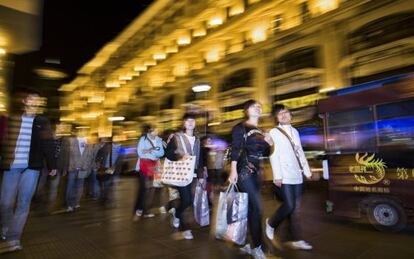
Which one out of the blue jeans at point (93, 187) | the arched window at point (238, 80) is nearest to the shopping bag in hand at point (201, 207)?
the blue jeans at point (93, 187)

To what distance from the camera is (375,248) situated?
14.3ft

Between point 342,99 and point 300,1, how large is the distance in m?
15.5

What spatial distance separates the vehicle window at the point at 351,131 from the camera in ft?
18.9

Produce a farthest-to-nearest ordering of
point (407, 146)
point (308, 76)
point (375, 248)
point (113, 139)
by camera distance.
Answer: point (308, 76) → point (113, 139) → point (407, 146) → point (375, 248)

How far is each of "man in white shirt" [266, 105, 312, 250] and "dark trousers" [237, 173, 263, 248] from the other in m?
0.39

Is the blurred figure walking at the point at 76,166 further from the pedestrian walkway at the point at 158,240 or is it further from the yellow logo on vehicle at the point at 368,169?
the yellow logo on vehicle at the point at 368,169

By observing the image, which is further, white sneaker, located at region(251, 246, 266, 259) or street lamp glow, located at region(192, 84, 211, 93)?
street lamp glow, located at region(192, 84, 211, 93)

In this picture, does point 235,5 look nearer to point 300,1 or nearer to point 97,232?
point 300,1

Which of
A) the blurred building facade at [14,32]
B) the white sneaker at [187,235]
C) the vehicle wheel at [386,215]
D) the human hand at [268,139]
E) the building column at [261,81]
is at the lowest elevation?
the white sneaker at [187,235]

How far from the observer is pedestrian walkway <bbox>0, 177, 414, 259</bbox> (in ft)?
13.8

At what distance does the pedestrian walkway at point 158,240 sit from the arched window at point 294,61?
48.3ft

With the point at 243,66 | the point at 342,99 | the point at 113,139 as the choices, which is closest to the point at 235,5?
the point at 243,66

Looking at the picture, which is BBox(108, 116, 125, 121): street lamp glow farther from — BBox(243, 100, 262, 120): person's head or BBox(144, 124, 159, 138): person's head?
BBox(243, 100, 262, 120): person's head

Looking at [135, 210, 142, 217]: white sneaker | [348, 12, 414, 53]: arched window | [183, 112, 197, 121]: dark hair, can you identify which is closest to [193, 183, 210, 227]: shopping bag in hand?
[183, 112, 197, 121]: dark hair
